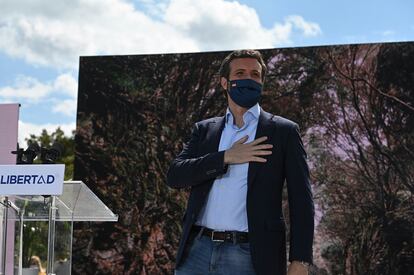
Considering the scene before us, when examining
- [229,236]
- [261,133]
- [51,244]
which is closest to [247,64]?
[261,133]

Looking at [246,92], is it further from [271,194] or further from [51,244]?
[51,244]

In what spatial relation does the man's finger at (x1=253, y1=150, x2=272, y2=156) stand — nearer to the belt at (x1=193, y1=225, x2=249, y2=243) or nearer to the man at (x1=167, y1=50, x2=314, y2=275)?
the man at (x1=167, y1=50, x2=314, y2=275)

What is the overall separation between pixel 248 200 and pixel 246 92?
38 cm

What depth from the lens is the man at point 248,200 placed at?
2.18 meters

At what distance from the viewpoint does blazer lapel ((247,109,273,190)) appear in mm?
2237

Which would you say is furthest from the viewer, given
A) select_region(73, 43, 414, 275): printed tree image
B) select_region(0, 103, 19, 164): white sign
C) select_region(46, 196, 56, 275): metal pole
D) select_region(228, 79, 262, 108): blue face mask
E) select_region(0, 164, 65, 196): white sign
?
select_region(73, 43, 414, 275): printed tree image

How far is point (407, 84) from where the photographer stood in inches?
392

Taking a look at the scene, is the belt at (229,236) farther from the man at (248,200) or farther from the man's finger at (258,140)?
the man's finger at (258,140)

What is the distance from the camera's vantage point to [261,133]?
233cm

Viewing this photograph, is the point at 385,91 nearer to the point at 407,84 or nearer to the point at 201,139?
the point at 407,84

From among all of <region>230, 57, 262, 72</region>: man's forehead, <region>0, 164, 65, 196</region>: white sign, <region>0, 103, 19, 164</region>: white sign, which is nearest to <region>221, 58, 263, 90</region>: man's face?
<region>230, 57, 262, 72</region>: man's forehead

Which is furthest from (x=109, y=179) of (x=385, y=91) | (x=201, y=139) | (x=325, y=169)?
(x=201, y=139)

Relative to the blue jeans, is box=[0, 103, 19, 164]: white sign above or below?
above

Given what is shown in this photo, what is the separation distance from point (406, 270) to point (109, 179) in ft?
15.6
